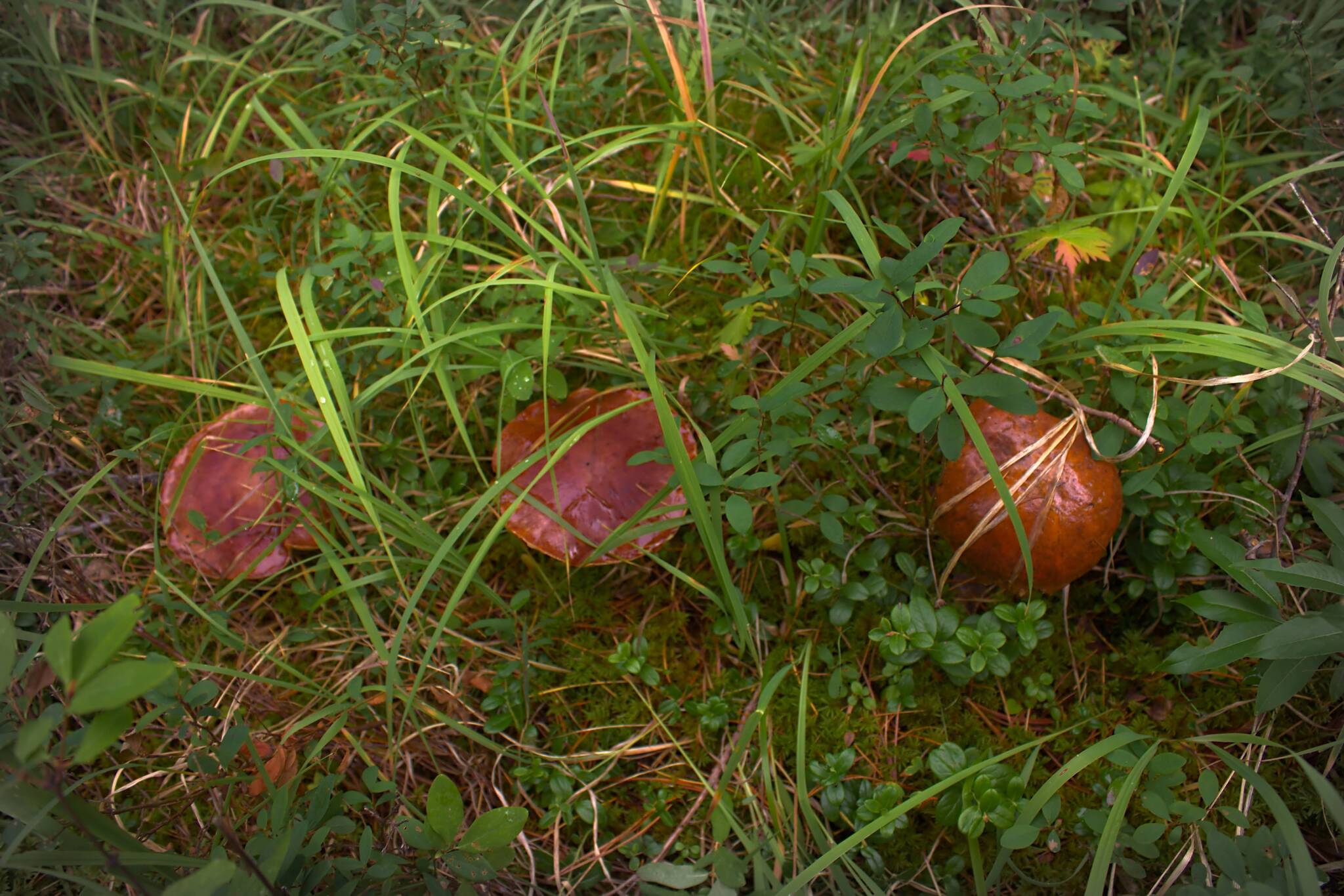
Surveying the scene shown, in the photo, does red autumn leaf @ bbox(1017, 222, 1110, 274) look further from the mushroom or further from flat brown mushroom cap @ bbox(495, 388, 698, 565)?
the mushroom

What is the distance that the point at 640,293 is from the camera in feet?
7.36

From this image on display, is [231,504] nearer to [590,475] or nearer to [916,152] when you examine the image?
[590,475]

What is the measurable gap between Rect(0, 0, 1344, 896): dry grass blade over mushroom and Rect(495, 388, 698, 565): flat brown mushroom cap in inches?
0.5

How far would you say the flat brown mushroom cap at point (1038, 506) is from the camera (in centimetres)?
166

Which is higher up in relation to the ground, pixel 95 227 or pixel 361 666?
pixel 95 227

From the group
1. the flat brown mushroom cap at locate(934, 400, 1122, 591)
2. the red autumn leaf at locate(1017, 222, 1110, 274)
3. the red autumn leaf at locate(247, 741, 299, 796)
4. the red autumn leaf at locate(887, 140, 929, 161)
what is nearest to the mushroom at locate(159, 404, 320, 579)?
the red autumn leaf at locate(247, 741, 299, 796)

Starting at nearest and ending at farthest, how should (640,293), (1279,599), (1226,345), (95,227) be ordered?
(1279,599) < (1226,345) < (640,293) < (95,227)

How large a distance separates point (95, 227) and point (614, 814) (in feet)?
8.41

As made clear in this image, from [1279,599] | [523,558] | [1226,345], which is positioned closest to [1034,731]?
[1279,599]

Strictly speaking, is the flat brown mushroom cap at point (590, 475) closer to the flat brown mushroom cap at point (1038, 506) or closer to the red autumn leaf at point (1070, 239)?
the flat brown mushroom cap at point (1038, 506)

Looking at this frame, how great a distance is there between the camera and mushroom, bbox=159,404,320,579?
6.61 feet

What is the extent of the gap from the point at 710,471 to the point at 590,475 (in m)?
0.40

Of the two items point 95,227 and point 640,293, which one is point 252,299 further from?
point 640,293

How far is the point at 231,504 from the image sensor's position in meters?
2.07
